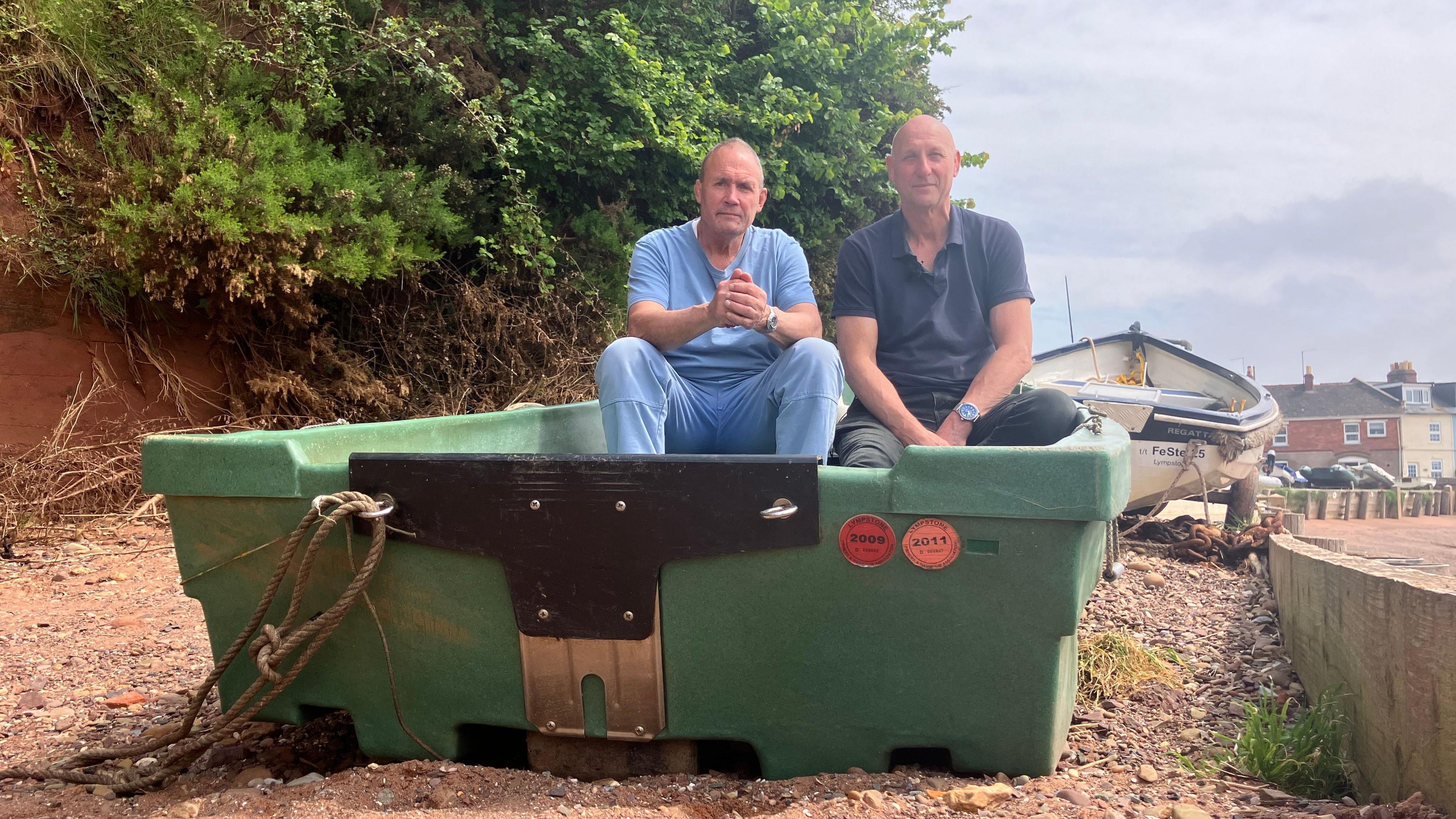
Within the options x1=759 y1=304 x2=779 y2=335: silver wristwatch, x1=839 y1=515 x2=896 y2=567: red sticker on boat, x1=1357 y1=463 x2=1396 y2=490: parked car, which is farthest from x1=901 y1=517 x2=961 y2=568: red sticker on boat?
x1=1357 y1=463 x2=1396 y2=490: parked car

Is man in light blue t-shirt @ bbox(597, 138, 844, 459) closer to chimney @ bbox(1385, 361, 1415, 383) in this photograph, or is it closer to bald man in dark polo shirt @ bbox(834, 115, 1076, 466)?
bald man in dark polo shirt @ bbox(834, 115, 1076, 466)

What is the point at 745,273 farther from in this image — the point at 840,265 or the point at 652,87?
the point at 652,87

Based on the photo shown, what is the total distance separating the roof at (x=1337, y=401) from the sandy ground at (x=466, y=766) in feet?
162

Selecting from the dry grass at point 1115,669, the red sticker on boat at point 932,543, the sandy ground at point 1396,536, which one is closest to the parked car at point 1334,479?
the sandy ground at point 1396,536

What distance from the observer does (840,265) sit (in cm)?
306

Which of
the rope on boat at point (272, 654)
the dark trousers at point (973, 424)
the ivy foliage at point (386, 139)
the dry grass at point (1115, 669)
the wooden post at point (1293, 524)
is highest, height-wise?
the ivy foliage at point (386, 139)

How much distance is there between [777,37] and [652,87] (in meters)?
2.79

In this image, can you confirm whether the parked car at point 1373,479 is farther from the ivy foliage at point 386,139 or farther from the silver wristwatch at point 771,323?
the silver wristwatch at point 771,323

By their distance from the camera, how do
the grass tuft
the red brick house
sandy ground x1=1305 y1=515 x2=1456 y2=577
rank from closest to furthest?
the grass tuft → sandy ground x1=1305 y1=515 x2=1456 y2=577 → the red brick house

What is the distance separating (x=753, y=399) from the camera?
2.63 meters

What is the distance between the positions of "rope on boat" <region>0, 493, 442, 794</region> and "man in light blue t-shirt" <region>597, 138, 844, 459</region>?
0.76 metres

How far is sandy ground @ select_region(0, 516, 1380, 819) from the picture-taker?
1702 millimetres

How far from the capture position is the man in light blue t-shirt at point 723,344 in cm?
241

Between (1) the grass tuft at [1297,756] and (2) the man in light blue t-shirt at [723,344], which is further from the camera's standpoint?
(2) the man in light blue t-shirt at [723,344]
